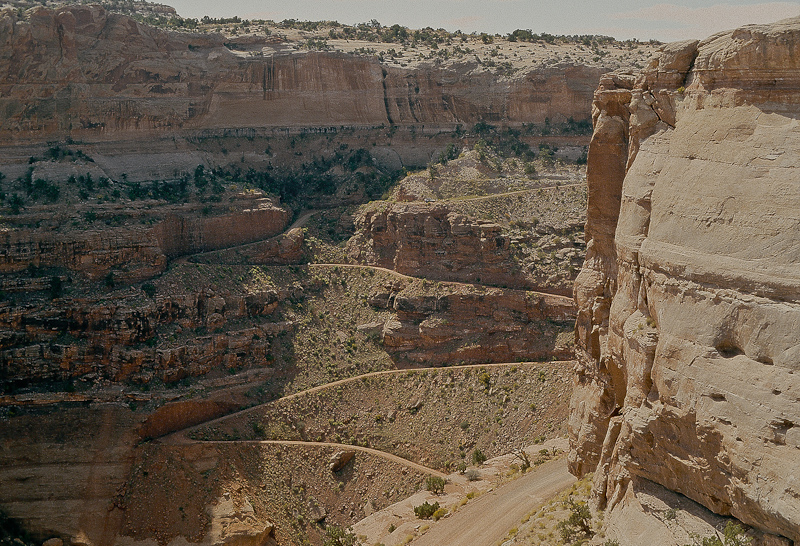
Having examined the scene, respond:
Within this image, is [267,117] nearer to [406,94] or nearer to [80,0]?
[406,94]

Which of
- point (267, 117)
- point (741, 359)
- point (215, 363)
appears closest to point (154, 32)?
point (267, 117)

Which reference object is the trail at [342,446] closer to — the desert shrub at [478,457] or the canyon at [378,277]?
the canyon at [378,277]

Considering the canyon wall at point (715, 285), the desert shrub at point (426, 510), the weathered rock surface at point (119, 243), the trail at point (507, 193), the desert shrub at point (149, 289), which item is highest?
the canyon wall at point (715, 285)

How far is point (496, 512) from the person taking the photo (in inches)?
1591

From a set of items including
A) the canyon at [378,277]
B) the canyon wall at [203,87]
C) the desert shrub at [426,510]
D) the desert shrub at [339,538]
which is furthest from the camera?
the canyon wall at [203,87]

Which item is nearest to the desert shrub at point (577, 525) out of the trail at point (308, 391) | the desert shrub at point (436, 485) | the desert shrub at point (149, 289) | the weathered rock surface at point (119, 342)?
the desert shrub at point (436, 485)

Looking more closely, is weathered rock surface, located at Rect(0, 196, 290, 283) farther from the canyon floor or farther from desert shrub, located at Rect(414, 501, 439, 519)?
desert shrub, located at Rect(414, 501, 439, 519)

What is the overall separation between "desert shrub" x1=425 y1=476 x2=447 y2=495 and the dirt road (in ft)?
15.0

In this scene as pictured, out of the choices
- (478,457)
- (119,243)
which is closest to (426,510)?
(478,457)

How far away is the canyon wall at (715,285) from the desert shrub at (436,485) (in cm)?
2321

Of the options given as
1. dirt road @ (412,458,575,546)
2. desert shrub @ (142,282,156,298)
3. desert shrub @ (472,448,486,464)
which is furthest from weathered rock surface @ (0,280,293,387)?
dirt road @ (412,458,575,546)

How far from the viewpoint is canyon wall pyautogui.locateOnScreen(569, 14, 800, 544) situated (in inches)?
695

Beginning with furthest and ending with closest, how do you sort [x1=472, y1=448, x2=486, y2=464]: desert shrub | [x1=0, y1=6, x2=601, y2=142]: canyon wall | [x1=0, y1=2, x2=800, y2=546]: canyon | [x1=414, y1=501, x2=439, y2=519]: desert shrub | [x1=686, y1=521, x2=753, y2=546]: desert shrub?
[x1=0, y1=6, x2=601, y2=142]: canyon wall, [x1=472, y1=448, x2=486, y2=464]: desert shrub, [x1=414, y1=501, x2=439, y2=519]: desert shrub, [x1=0, y1=2, x2=800, y2=546]: canyon, [x1=686, y1=521, x2=753, y2=546]: desert shrub

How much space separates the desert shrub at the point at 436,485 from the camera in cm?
4816
